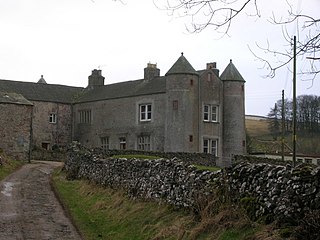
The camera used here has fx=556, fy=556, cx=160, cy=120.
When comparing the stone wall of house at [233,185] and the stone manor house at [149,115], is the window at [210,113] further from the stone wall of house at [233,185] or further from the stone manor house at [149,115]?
the stone wall of house at [233,185]

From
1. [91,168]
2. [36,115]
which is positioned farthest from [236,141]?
[91,168]

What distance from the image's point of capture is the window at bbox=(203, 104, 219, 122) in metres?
53.7

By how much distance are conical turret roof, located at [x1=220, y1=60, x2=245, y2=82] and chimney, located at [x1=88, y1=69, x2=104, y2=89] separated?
17223 mm

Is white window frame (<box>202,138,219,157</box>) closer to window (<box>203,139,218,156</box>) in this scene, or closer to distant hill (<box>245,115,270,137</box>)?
window (<box>203,139,218,156</box>)

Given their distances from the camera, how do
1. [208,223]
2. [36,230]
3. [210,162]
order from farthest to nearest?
[210,162], [36,230], [208,223]

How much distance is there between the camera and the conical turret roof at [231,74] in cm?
5578

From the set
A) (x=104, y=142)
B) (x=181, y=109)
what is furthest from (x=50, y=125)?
(x=181, y=109)

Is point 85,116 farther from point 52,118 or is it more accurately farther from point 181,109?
point 181,109

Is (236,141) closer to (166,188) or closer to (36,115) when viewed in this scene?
(36,115)

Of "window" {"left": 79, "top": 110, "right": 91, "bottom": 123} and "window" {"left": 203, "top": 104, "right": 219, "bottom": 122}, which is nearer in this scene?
"window" {"left": 203, "top": 104, "right": 219, "bottom": 122}

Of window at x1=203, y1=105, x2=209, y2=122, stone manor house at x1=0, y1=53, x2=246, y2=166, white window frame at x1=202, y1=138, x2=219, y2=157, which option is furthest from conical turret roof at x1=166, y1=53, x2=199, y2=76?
white window frame at x1=202, y1=138, x2=219, y2=157

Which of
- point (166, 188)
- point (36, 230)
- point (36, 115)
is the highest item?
point (36, 115)

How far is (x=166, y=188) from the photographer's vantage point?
1741cm

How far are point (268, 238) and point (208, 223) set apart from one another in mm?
2639
